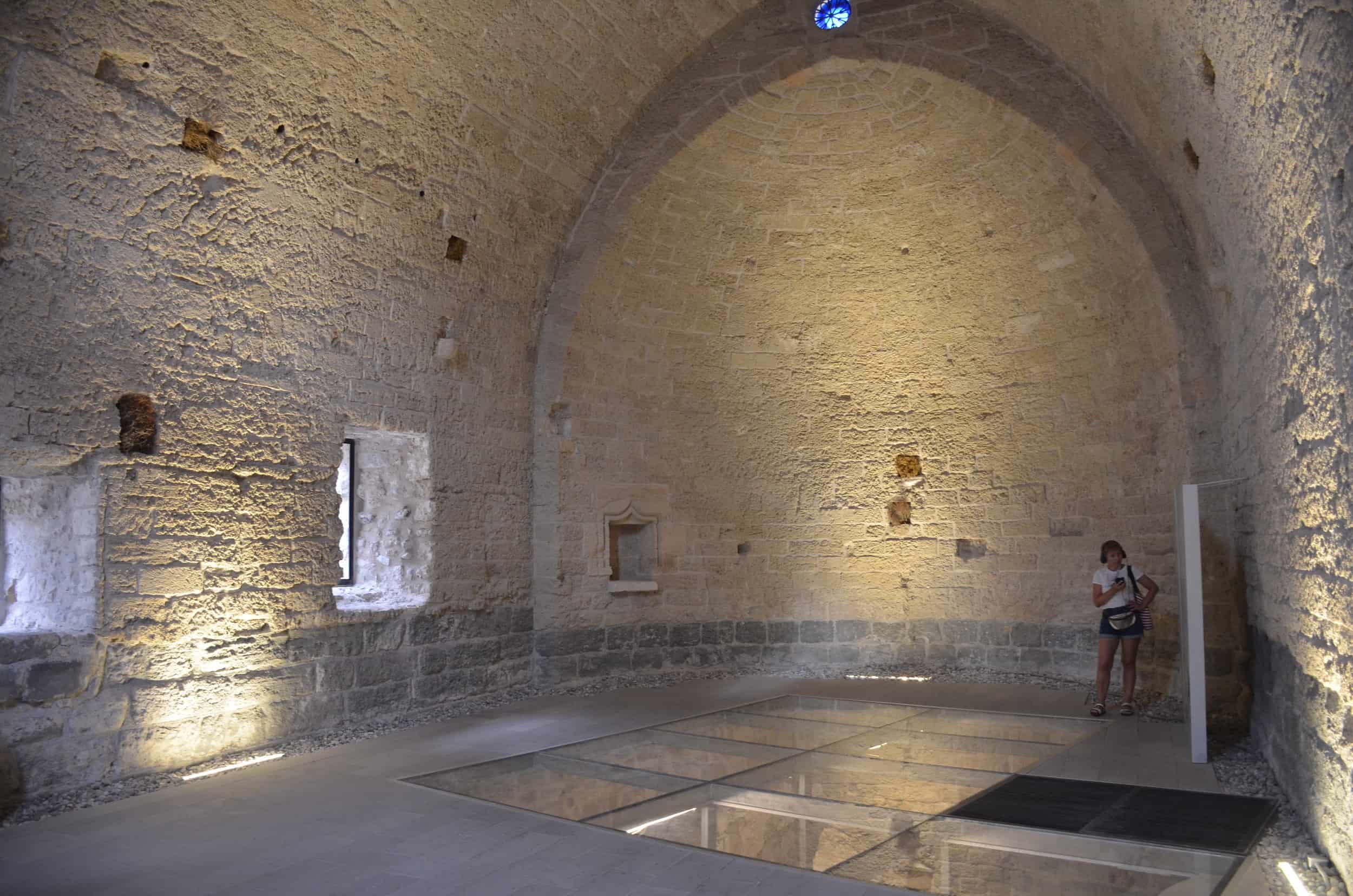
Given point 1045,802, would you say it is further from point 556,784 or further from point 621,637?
point 621,637

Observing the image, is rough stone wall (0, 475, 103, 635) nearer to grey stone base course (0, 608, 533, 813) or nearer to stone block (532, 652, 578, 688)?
grey stone base course (0, 608, 533, 813)

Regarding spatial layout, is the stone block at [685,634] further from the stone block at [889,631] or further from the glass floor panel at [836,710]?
the stone block at [889,631]

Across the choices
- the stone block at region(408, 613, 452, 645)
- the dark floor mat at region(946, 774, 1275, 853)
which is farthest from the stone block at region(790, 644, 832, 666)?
the dark floor mat at region(946, 774, 1275, 853)

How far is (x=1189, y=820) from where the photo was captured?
3842 mm

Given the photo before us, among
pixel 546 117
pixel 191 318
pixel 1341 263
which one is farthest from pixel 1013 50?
pixel 191 318

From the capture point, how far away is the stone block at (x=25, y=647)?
4.22 metres

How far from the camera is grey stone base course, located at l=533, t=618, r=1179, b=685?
25.1 feet

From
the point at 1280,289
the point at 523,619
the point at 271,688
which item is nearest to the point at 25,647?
the point at 271,688

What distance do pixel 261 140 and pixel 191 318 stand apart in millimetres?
1091

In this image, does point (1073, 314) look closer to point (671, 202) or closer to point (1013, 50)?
point (1013, 50)

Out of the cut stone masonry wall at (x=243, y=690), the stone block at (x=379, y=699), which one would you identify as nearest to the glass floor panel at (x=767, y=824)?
the cut stone masonry wall at (x=243, y=690)

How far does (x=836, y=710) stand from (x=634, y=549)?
2.51 m

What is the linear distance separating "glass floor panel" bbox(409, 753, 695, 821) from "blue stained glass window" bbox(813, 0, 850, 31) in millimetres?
5572

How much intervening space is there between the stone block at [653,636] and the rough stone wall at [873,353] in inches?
5.3
